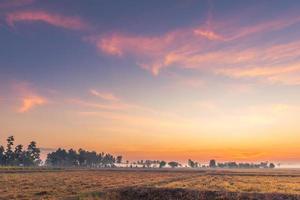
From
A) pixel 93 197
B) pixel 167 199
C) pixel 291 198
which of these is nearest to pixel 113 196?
pixel 93 197

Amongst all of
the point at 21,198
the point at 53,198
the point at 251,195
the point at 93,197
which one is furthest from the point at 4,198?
the point at 251,195

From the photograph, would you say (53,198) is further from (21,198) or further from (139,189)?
(139,189)

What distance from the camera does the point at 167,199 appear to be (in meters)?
37.8

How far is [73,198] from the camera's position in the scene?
40000 millimetres

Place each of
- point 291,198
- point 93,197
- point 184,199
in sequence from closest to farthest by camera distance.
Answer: point 291,198 → point 184,199 → point 93,197

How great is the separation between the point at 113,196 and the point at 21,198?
972 centimetres

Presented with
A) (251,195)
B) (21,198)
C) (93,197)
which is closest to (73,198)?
(93,197)

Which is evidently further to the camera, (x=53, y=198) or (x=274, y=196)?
(x=53, y=198)

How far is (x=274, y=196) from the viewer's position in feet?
117

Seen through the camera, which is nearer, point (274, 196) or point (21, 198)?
point (274, 196)

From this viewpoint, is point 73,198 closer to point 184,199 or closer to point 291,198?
point 184,199

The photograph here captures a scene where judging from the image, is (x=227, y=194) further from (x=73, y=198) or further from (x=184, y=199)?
(x=73, y=198)

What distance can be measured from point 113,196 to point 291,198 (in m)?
16.8

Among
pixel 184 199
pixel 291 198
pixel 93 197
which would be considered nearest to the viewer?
pixel 291 198
